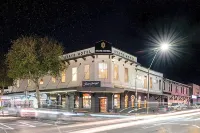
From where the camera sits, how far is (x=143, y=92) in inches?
1993

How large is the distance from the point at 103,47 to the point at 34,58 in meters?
9.21

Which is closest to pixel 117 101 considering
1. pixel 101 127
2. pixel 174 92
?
pixel 101 127

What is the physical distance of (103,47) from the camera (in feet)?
139

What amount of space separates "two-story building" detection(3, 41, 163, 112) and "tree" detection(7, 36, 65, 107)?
257 cm

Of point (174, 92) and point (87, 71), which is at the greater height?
point (87, 71)

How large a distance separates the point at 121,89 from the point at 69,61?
9.28m

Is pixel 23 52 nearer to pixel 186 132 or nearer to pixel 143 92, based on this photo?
pixel 143 92

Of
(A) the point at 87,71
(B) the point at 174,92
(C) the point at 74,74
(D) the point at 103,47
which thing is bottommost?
(B) the point at 174,92

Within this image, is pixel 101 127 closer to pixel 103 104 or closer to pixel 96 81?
pixel 96 81

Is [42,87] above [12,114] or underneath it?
above

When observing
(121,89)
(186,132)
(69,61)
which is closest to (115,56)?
(121,89)

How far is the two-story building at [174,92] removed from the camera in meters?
66.5

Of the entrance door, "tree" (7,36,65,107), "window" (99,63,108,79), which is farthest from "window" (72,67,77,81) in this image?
the entrance door

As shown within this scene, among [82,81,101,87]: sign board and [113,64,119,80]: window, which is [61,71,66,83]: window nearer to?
[82,81,101,87]: sign board
